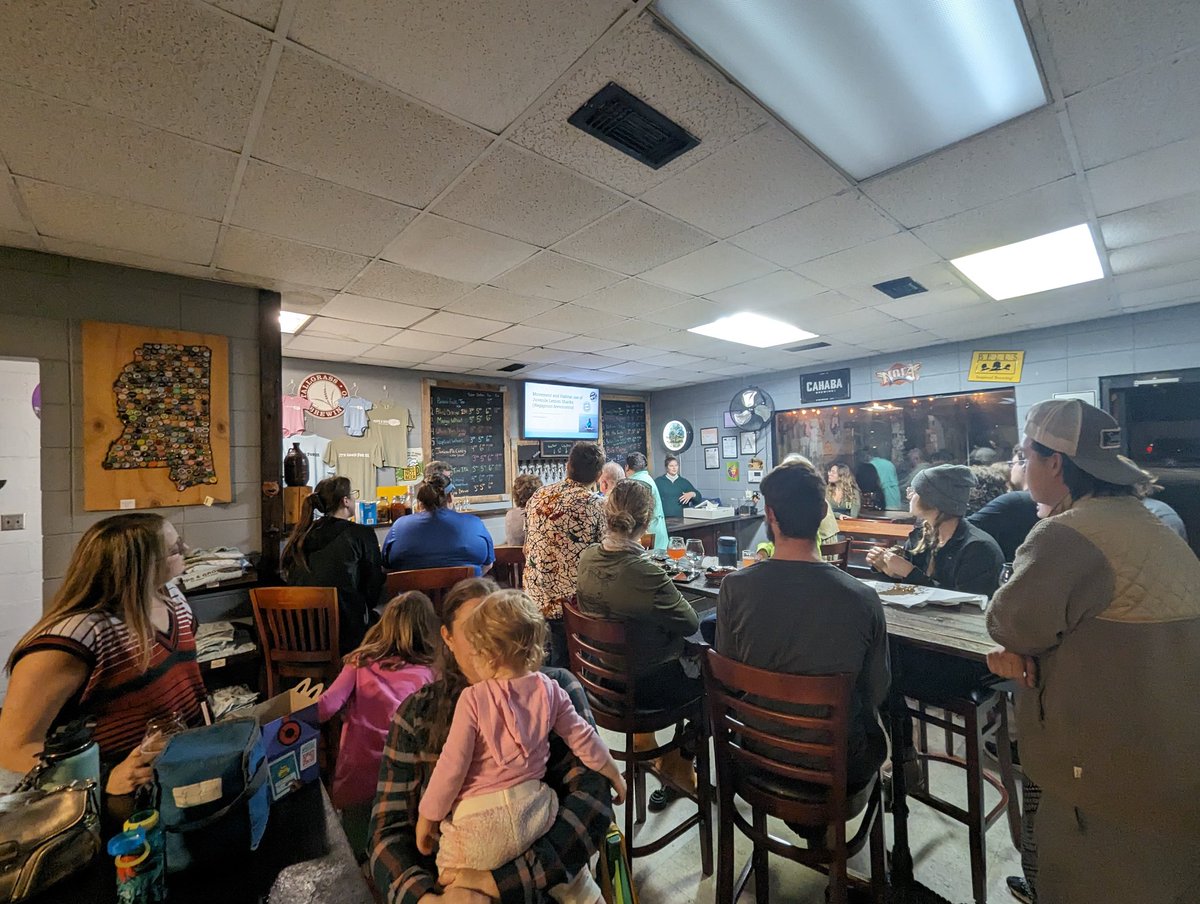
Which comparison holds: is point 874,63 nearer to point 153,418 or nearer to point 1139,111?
point 1139,111

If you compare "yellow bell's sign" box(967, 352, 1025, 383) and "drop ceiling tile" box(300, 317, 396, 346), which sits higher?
"drop ceiling tile" box(300, 317, 396, 346)

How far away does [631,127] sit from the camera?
5.36 feet

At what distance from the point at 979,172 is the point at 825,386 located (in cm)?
420

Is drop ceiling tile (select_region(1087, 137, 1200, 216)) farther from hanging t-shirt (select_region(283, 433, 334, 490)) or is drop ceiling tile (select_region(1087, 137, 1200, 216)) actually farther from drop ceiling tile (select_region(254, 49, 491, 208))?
hanging t-shirt (select_region(283, 433, 334, 490))

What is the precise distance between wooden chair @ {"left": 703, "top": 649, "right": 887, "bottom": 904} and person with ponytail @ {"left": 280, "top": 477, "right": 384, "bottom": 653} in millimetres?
1919

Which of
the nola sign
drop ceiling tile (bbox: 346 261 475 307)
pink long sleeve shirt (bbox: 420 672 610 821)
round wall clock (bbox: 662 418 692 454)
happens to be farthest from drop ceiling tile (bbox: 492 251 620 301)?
round wall clock (bbox: 662 418 692 454)

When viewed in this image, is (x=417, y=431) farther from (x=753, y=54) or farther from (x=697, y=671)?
(x=753, y=54)

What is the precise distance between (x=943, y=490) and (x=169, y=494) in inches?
153

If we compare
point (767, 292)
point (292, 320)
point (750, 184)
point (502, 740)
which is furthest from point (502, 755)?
point (292, 320)

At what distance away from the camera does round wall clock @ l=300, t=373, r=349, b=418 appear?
4.90 m

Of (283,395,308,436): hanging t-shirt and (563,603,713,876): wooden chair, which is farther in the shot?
(283,395,308,436): hanging t-shirt

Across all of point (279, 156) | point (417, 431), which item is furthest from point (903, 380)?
point (279, 156)

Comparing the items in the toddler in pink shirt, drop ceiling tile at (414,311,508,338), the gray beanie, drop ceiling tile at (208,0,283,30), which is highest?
drop ceiling tile at (208,0,283,30)

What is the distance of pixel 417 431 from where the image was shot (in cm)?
561
